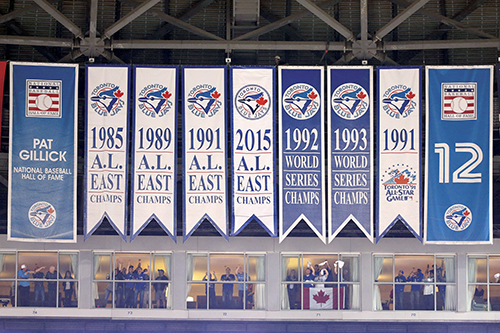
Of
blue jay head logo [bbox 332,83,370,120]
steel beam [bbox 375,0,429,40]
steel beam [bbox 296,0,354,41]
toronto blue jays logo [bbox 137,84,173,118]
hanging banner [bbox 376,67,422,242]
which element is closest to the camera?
steel beam [bbox 375,0,429,40]

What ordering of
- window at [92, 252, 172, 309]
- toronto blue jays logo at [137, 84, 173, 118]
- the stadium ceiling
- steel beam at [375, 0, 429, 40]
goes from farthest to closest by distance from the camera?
window at [92, 252, 172, 309]
the stadium ceiling
toronto blue jays logo at [137, 84, 173, 118]
steel beam at [375, 0, 429, 40]

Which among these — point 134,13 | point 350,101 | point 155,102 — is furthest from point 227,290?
point 134,13

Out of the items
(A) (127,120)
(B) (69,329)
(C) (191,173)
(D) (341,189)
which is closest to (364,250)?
(D) (341,189)

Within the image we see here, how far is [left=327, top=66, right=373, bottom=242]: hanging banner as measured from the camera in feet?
60.6

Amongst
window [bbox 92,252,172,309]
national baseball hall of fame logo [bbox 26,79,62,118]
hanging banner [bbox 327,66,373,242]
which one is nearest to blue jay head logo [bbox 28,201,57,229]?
national baseball hall of fame logo [bbox 26,79,62,118]

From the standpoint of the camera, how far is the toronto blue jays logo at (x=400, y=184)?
1838cm

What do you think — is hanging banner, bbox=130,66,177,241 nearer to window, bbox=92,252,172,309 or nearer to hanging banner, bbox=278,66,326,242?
hanging banner, bbox=278,66,326,242

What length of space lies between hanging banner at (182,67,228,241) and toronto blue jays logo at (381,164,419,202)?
17.3 ft

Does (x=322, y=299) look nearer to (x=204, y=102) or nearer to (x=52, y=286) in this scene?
(x=204, y=102)

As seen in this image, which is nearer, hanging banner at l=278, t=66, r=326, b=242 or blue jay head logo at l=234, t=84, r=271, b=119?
hanging banner at l=278, t=66, r=326, b=242

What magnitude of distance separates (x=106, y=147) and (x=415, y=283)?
12681 mm

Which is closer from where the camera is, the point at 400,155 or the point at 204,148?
the point at 400,155

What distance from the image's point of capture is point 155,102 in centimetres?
1880

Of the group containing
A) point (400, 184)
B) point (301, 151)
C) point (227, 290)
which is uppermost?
point (301, 151)
